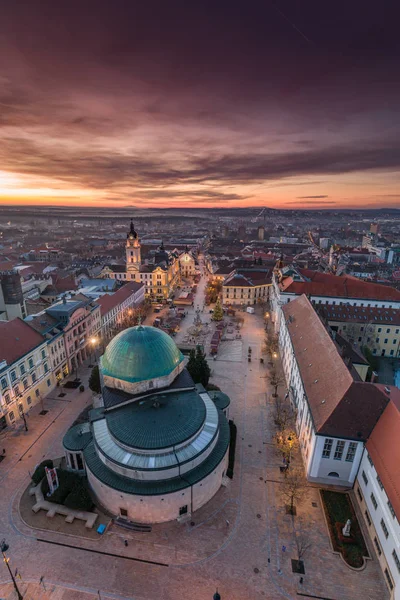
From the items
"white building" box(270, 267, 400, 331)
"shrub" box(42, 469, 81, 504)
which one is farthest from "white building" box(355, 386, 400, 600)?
"white building" box(270, 267, 400, 331)

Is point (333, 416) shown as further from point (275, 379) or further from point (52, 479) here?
point (52, 479)

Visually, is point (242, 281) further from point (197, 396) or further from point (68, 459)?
point (68, 459)

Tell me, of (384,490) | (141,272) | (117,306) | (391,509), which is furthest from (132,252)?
(391,509)

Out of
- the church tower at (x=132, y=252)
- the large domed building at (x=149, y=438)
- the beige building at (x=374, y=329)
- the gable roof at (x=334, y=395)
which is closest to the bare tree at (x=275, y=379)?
the gable roof at (x=334, y=395)

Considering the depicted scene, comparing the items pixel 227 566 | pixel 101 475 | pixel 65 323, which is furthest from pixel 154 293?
pixel 227 566

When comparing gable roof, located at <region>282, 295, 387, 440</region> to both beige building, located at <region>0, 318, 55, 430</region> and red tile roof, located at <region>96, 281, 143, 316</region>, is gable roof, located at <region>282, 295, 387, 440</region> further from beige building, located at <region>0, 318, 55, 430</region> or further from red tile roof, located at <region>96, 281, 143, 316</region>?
red tile roof, located at <region>96, 281, 143, 316</region>
